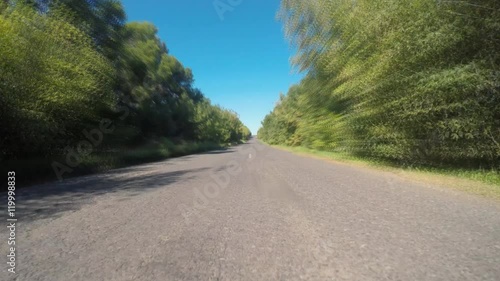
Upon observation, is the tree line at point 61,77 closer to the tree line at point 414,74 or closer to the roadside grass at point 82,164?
the roadside grass at point 82,164

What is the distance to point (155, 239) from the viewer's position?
123 inches

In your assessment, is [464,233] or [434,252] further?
[464,233]

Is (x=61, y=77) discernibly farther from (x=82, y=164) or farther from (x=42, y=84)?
(x=82, y=164)

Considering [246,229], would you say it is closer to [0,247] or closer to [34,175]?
[0,247]

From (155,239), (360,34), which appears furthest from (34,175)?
(360,34)

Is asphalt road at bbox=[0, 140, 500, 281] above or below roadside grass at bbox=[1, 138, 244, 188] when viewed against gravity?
below

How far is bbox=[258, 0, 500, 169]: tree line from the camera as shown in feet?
20.8

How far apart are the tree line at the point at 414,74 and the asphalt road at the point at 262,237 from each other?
2.84 metres

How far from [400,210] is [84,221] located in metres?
5.07

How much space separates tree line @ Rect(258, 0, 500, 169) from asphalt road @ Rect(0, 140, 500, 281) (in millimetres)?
2835

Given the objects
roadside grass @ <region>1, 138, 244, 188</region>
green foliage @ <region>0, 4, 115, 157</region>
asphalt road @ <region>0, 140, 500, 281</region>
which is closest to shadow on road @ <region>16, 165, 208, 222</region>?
asphalt road @ <region>0, 140, 500, 281</region>

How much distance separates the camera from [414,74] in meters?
7.30

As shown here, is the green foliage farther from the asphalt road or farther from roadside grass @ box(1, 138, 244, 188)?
the asphalt road

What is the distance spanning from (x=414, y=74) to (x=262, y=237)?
6.99 metres
